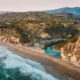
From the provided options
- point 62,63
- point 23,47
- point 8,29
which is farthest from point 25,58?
point 8,29

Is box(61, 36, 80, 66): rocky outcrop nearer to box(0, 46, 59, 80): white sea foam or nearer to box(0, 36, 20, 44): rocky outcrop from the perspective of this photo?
box(0, 46, 59, 80): white sea foam

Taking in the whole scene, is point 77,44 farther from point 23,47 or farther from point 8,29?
point 8,29

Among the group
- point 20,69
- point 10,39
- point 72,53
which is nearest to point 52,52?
point 72,53

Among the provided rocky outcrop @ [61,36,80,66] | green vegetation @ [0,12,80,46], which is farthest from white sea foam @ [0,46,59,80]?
green vegetation @ [0,12,80,46]

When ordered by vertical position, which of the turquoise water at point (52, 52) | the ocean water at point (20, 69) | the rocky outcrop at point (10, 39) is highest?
the ocean water at point (20, 69)

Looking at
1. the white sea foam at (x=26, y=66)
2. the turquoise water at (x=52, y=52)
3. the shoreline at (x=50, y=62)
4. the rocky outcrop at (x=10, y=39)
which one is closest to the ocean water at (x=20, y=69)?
the white sea foam at (x=26, y=66)

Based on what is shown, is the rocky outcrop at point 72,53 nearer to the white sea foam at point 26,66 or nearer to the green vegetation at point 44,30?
the white sea foam at point 26,66

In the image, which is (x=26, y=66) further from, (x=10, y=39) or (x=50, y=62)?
(x=10, y=39)

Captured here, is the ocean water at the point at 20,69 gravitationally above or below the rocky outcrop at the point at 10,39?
above
